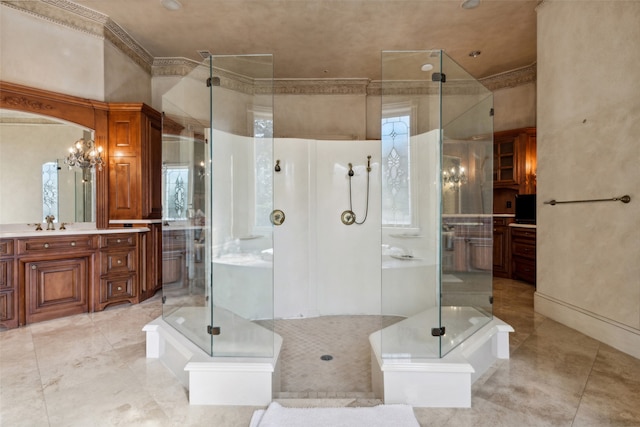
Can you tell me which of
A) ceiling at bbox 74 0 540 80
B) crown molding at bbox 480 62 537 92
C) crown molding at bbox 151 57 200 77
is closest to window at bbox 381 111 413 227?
ceiling at bbox 74 0 540 80

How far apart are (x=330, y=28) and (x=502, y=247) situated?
372 centimetres

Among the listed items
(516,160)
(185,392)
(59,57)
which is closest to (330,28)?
(59,57)

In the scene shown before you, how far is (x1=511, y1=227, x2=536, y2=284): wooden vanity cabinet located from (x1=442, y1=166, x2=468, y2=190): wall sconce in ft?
8.11

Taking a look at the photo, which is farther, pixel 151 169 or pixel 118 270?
pixel 151 169

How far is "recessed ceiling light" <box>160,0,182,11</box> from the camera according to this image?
3.33m

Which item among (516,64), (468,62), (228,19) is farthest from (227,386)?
(516,64)

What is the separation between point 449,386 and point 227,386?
1.07m

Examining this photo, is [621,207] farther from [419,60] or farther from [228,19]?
[228,19]

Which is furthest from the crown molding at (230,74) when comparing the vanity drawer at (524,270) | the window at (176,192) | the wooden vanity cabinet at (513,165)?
the vanity drawer at (524,270)

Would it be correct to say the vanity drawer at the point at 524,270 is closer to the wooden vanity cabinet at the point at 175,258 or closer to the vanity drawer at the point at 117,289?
the wooden vanity cabinet at the point at 175,258

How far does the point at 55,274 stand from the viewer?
295 centimetres

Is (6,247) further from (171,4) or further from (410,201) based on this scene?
(410,201)

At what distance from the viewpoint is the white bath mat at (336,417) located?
4.47 feet

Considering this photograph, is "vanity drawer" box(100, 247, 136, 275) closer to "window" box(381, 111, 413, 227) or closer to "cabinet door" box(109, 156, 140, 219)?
"cabinet door" box(109, 156, 140, 219)
